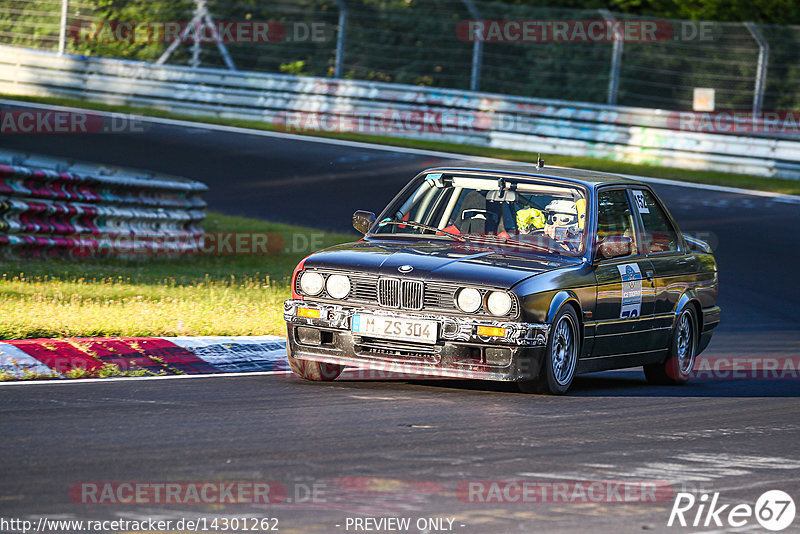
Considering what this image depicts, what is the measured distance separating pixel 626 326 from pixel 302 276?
235 cm

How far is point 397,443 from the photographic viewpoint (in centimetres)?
682

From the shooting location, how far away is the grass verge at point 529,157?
22141 millimetres

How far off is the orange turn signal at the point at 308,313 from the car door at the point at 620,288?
1.87 meters

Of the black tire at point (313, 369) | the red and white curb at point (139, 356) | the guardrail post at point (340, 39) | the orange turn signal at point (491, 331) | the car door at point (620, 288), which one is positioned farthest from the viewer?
the guardrail post at point (340, 39)

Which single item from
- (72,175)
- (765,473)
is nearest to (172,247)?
(72,175)

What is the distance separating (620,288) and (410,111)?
16574 mm

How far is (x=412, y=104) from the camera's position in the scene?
2569 cm

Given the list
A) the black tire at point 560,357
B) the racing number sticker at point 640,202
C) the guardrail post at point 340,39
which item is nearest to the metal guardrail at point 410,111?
the guardrail post at point 340,39

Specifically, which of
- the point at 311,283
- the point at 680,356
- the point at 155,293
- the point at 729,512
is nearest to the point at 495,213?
the point at 311,283

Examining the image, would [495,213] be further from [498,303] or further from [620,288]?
[498,303]

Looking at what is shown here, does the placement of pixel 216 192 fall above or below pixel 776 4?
below

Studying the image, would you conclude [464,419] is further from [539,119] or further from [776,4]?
[776,4]

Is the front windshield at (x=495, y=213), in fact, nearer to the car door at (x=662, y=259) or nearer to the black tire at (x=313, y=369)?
the car door at (x=662, y=259)

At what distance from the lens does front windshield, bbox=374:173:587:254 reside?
9.28 meters
